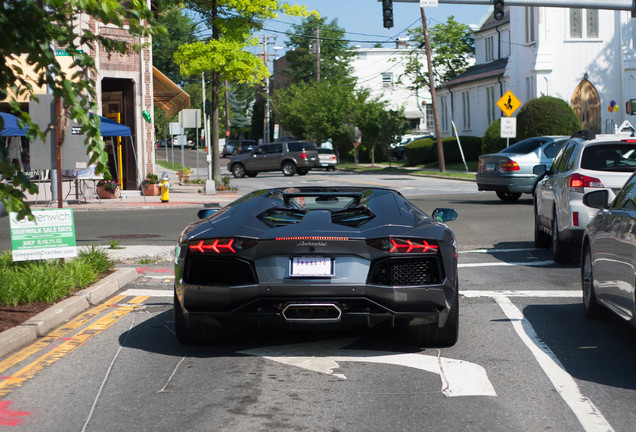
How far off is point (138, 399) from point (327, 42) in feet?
341

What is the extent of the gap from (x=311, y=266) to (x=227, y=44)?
27.1 m

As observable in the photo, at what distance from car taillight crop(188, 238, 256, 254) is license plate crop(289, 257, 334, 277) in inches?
13.1

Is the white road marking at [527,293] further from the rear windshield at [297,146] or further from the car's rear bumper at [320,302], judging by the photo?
the rear windshield at [297,146]

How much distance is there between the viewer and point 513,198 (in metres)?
25.5

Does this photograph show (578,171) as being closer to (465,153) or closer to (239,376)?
(239,376)

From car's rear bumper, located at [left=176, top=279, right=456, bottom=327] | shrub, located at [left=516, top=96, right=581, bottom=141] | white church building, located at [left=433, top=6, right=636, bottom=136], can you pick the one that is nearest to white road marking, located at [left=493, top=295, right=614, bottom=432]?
car's rear bumper, located at [left=176, top=279, right=456, bottom=327]

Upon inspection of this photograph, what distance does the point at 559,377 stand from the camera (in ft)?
20.7

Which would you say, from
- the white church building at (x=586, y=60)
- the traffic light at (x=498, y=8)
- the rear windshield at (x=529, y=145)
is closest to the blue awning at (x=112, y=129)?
the traffic light at (x=498, y=8)

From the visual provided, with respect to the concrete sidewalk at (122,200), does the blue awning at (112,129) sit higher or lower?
higher

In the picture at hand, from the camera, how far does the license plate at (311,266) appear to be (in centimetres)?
656

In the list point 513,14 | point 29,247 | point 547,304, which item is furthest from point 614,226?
point 513,14

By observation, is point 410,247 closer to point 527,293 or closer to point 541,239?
point 527,293

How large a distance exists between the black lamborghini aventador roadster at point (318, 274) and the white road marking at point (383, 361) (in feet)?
0.93

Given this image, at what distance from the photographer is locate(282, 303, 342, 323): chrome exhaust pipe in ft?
21.5
